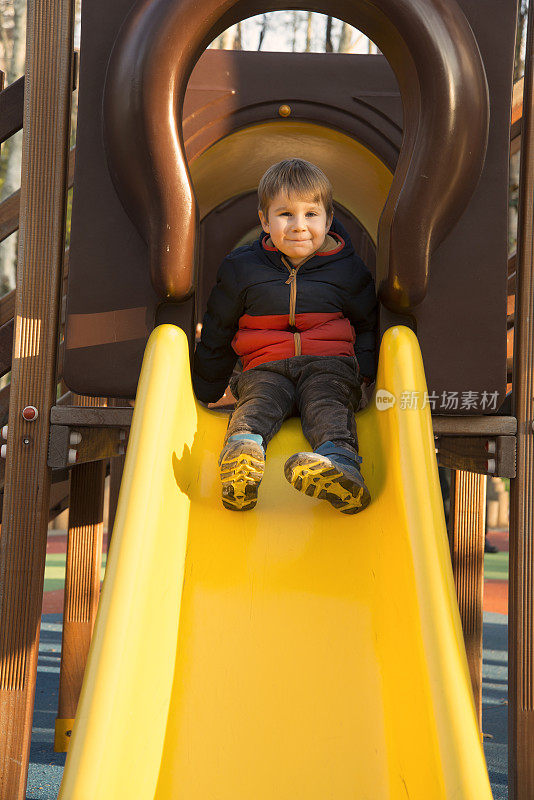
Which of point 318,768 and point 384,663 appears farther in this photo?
point 384,663

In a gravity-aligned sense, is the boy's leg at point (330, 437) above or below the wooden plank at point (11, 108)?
below

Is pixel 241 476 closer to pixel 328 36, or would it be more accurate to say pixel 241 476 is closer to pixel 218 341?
pixel 218 341

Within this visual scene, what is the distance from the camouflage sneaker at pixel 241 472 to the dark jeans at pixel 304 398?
169 mm


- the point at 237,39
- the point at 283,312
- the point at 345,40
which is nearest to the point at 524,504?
the point at 283,312

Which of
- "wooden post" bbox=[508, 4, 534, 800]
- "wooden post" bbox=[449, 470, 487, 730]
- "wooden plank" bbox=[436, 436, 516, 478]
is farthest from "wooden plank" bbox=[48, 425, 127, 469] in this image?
"wooden post" bbox=[449, 470, 487, 730]

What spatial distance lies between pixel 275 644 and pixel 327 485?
37cm

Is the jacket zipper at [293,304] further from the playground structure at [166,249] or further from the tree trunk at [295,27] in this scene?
the tree trunk at [295,27]

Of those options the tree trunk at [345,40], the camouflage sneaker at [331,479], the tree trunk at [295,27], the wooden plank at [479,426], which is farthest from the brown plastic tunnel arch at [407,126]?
the tree trunk at [295,27]

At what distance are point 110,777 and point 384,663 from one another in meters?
0.58

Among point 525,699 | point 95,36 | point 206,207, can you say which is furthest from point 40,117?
point 525,699

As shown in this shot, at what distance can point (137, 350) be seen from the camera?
93.4 inches

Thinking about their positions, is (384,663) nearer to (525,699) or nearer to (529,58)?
(525,699)

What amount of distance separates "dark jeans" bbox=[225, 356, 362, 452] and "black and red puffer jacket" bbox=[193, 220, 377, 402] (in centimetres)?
7

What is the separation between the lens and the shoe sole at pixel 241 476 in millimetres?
1821
